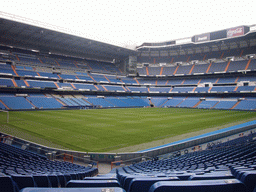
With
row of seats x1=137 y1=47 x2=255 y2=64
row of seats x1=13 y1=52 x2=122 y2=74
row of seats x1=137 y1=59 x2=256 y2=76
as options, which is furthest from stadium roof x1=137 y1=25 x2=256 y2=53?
row of seats x1=13 y1=52 x2=122 y2=74

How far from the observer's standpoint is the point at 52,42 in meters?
55.3

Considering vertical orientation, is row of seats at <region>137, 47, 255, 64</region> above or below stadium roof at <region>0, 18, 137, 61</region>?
below

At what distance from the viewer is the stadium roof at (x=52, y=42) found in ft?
148

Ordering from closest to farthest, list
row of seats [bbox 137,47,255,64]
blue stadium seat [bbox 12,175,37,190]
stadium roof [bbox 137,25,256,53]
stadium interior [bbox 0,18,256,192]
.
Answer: blue stadium seat [bbox 12,175,37,190]
stadium interior [bbox 0,18,256,192]
stadium roof [bbox 137,25,256,53]
row of seats [bbox 137,47,255,64]

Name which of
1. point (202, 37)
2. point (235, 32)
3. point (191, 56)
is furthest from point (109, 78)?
point (235, 32)

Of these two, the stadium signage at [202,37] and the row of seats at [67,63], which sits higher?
the stadium signage at [202,37]

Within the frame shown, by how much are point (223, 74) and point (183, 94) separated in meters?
15.2

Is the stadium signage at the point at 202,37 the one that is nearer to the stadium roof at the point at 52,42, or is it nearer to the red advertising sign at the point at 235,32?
the red advertising sign at the point at 235,32

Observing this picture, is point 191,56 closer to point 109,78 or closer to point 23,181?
point 109,78

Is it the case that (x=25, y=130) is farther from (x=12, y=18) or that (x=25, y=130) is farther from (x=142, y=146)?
(x=12, y=18)

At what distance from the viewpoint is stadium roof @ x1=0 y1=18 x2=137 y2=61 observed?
4512cm

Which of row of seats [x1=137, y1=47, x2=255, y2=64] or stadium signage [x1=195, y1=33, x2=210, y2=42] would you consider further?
row of seats [x1=137, y1=47, x2=255, y2=64]

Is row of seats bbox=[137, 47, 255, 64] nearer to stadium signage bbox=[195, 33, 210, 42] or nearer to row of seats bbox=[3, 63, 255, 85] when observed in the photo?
row of seats bbox=[3, 63, 255, 85]

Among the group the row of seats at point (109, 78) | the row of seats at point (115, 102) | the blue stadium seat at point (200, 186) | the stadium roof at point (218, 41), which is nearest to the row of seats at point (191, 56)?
the stadium roof at point (218, 41)
